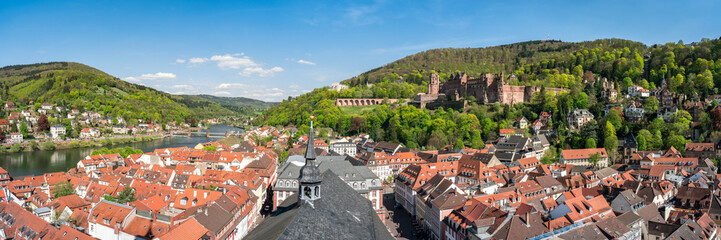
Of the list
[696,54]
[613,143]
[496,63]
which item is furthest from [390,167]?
[496,63]

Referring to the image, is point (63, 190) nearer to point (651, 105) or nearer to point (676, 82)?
point (651, 105)

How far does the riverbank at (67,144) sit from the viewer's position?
244ft

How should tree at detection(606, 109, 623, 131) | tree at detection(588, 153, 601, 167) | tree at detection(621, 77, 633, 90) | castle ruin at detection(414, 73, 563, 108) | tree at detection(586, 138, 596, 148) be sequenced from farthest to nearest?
tree at detection(621, 77, 633, 90) < castle ruin at detection(414, 73, 563, 108) < tree at detection(606, 109, 623, 131) < tree at detection(586, 138, 596, 148) < tree at detection(588, 153, 601, 167)

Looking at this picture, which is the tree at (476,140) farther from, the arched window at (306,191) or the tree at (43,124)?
the tree at (43,124)

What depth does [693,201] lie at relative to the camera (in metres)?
31.1

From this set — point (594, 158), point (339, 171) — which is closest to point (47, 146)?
point (339, 171)

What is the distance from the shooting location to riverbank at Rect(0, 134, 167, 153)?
7431 cm

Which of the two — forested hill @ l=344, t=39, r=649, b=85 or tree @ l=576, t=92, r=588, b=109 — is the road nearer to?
tree @ l=576, t=92, r=588, b=109

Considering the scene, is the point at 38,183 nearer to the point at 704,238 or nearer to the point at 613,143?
the point at 704,238

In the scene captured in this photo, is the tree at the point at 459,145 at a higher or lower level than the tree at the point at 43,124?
lower

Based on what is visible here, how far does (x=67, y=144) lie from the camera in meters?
81.0

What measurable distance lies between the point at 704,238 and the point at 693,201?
354 inches

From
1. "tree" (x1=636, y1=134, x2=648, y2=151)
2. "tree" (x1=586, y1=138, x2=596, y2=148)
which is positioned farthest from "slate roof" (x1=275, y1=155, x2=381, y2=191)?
"tree" (x1=636, y1=134, x2=648, y2=151)

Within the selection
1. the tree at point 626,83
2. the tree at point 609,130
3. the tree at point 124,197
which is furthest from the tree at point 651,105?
the tree at point 124,197
